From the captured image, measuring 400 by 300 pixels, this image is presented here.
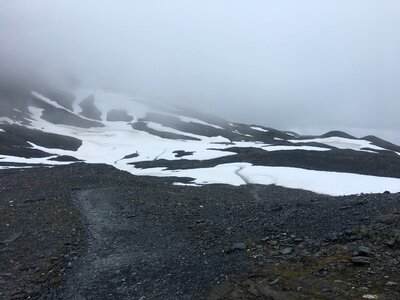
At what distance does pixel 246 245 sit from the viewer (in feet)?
45.1

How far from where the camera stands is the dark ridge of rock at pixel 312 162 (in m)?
59.5

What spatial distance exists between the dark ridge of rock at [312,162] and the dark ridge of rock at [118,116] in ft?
278

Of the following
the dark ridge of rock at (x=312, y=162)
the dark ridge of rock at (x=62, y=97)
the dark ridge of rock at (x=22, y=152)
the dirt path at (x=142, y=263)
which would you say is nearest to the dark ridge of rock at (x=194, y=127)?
the dark ridge of rock at (x=62, y=97)

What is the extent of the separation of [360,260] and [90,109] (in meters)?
164

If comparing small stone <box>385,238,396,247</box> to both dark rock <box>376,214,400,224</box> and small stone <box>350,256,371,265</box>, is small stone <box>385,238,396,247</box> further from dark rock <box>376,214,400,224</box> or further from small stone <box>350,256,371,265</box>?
dark rock <box>376,214,400,224</box>

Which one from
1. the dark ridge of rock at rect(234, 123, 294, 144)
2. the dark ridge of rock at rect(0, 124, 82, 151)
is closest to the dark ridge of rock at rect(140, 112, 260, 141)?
the dark ridge of rock at rect(234, 123, 294, 144)

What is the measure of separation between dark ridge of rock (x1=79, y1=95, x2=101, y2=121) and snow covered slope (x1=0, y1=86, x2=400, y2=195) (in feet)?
1.28

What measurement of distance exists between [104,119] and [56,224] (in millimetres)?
135724

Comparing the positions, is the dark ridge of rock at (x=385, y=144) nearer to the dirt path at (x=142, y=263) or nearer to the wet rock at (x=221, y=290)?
the dirt path at (x=142, y=263)

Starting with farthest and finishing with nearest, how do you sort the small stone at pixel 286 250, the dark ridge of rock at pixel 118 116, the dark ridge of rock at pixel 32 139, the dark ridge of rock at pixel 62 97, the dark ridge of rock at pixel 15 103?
the dark ridge of rock at pixel 62 97 < the dark ridge of rock at pixel 118 116 < the dark ridge of rock at pixel 15 103 < the dark ridge of rock at pixel 32 139 < the small stone at pixel 286 250

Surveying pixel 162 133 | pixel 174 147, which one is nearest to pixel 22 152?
pixel 174 147

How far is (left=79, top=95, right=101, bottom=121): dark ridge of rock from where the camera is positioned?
15494cm

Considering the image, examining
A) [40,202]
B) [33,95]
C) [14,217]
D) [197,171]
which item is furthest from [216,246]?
[33,95]

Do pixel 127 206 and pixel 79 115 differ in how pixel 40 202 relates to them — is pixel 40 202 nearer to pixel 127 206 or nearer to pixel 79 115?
pixel 127 206
